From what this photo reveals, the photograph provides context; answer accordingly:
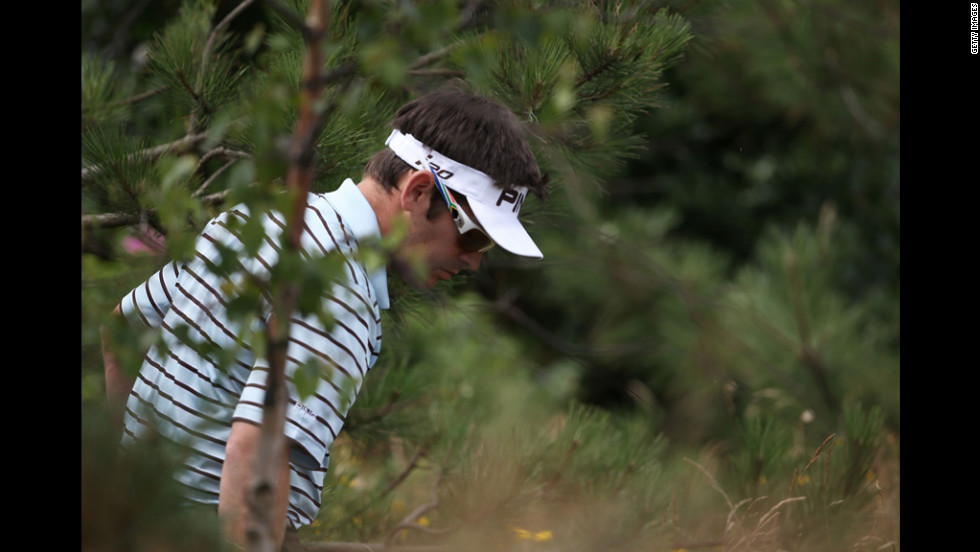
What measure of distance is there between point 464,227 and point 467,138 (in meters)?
0.13

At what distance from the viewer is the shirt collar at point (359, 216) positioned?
1.26 metres

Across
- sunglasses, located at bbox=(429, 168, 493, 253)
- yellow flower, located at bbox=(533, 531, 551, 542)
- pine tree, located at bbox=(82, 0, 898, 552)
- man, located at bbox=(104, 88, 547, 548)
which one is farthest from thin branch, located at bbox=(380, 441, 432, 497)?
sunglasses, located at bbox=(429, 168, 493, 253)

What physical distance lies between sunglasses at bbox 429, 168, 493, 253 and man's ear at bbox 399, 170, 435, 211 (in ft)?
0.04

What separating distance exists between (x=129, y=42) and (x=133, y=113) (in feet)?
1.99

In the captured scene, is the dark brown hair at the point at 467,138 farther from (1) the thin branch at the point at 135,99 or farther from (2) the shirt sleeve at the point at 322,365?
(1) the thin branch at the point at 135,99

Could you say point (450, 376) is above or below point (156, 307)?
below

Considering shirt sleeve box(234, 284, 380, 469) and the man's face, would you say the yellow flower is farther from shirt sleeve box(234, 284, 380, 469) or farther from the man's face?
shirt sleeve box(234, 284, 380, 469)

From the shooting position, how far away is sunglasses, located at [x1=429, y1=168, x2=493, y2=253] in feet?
4.40

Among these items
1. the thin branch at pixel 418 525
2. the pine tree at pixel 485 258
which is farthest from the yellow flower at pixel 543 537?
the thin branch at pixel 418 525

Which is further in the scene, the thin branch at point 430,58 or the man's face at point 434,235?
the thin branch at point 430,58

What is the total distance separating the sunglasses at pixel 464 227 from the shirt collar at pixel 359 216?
0.11 meters
